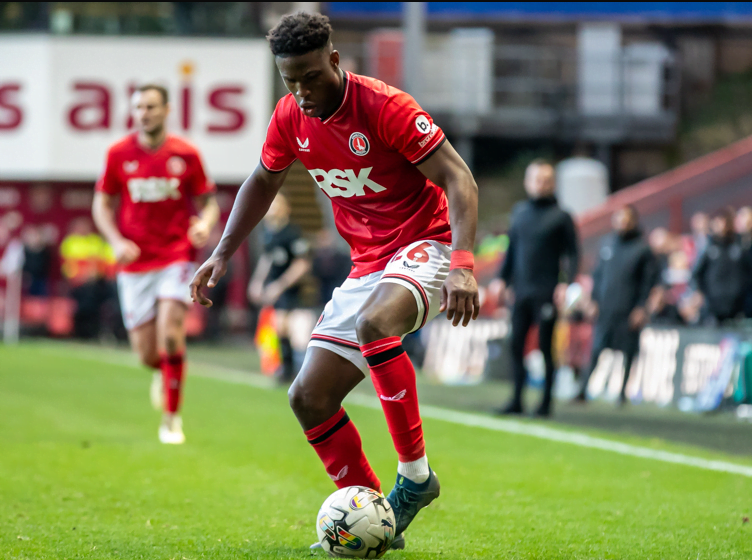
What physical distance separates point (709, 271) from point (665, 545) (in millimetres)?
7472

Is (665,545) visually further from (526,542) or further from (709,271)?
(709,271)

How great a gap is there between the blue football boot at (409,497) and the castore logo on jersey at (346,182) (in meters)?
1.15

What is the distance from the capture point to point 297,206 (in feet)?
80.5

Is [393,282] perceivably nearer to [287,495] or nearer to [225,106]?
[287,495]

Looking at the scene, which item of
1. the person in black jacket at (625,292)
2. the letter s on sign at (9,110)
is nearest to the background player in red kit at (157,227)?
the person in black jacket at (625,292)

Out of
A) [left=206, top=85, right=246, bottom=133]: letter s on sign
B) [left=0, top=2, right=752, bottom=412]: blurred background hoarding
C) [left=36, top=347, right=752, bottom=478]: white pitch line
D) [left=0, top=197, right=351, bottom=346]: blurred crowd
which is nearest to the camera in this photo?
[left=36, top=347, right=752, bottom=478]: white pitch line

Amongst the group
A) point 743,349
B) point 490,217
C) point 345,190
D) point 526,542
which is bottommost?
point 490,217

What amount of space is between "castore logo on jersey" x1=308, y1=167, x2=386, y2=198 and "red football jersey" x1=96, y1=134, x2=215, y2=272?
3.32 m

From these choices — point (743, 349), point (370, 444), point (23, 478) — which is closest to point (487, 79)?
point (743, 349)

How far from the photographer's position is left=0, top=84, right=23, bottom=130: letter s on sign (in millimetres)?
22609

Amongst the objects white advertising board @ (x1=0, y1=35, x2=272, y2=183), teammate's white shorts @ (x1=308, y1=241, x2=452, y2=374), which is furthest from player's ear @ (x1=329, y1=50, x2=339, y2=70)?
white advertising board @ (x1=0, y1=35, x2=272, y2=183)

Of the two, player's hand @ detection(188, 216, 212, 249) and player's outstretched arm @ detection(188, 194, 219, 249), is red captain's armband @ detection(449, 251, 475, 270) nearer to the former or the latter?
player's outstretched arm @ detection(188, 194, 219, 249)

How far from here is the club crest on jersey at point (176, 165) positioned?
7477 mm

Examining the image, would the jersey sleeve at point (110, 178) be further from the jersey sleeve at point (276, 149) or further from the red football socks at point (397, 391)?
the red football socks at point (397, 391)
